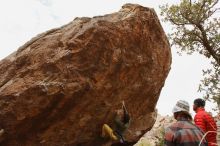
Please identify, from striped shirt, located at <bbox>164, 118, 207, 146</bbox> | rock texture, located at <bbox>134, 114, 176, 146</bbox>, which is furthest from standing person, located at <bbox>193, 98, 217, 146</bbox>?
rock texture, located at <bbox>134, 114, 176, 146</bbox>

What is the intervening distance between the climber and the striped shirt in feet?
21.0

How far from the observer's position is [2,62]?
44.7 feet

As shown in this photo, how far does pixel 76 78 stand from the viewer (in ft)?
42.4

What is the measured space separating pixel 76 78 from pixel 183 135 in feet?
20.3

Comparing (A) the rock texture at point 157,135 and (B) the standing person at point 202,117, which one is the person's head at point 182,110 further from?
(A) the rock texture at point 157,135

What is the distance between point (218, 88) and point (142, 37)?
1346 centimetres

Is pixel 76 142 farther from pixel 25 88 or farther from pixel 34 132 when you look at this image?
pixel 25 88

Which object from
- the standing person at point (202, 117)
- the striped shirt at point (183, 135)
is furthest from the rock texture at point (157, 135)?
the striped shirt at point (183, 135)

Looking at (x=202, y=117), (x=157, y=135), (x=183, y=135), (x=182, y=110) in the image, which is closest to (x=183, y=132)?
(x=183, y=135)

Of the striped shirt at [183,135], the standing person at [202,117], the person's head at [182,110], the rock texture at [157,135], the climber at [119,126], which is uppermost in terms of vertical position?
the person's head at [182,110]

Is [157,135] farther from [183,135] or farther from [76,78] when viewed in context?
[183,135]

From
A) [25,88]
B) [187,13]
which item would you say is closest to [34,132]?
[25,88]

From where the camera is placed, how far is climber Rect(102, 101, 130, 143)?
1385cm

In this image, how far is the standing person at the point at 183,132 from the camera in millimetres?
7363
